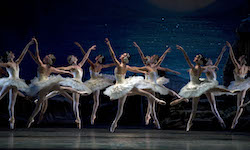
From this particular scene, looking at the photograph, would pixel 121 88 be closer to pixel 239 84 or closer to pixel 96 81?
pixel 96 81

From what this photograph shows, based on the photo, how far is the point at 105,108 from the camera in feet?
34.8

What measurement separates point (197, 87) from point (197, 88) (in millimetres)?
32

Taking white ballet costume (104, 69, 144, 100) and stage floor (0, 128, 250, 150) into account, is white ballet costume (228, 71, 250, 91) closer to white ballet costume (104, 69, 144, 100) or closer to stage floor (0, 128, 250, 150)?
white ballet costume (104, 69, 144, 100)

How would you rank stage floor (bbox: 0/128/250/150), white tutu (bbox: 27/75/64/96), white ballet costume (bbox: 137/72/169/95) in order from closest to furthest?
stage floor (bbox: 0/128/250/150)
white ballet costume (bbox: 137/72/169/95)
white tutu (bbox: 27/75/64/96)

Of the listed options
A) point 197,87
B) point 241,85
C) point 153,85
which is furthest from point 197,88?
point 241,85

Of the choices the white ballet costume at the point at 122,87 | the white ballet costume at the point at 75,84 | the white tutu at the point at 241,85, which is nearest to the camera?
the white ballet costume at the point at 122,87

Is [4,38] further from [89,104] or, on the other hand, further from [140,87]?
[140,87]

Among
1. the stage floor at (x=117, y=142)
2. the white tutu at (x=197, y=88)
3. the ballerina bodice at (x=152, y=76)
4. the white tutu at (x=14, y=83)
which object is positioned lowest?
the stage floor at (x=117, y=142)

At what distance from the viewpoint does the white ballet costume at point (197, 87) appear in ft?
24.1

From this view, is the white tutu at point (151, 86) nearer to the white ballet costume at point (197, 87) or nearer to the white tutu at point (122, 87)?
the white tutu at point (122, 87)

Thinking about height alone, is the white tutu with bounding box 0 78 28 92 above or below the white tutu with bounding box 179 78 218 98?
above

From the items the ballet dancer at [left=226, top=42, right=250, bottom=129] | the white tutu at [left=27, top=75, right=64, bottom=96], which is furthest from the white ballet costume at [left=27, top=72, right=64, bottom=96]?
the ballet dancer at [left=226, top=42, right=250, bottom=129]

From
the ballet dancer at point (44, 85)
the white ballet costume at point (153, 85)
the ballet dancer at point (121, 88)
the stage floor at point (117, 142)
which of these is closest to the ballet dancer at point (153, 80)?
the white ballet costume at point (153, 85)

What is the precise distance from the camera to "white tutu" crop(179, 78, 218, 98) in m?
7.33
